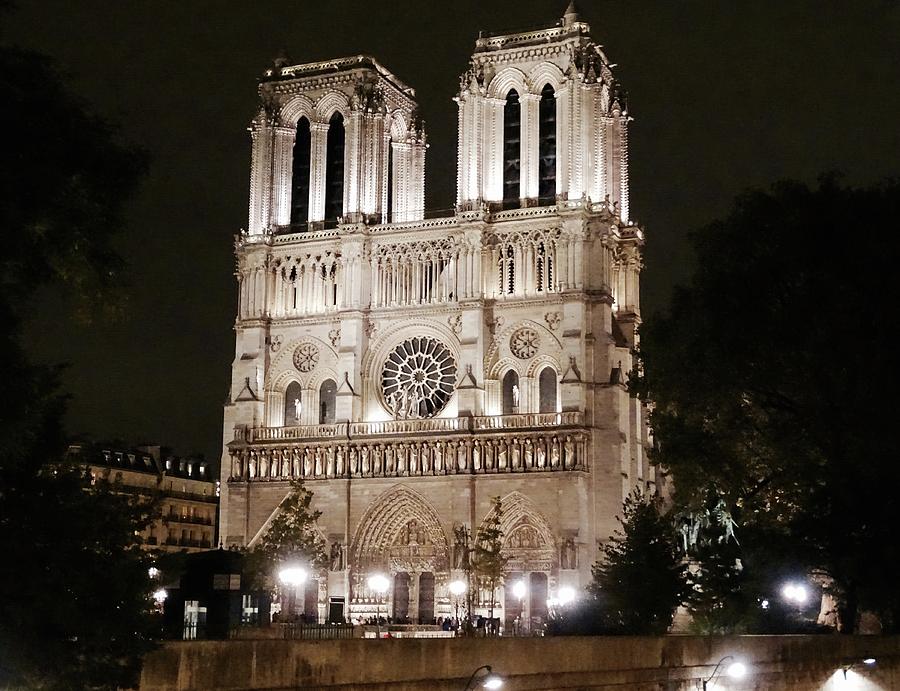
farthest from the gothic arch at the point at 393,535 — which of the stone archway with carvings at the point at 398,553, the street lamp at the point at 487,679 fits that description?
the street lamp at the point at 487,679

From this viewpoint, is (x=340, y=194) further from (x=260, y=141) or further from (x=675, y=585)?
(x=675, y=585)

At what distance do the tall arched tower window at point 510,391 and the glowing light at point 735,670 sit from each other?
2694cm

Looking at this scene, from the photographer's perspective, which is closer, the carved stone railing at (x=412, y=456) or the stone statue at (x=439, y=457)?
the carved stone railing at (x=412, y=456)

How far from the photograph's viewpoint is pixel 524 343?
51.5m

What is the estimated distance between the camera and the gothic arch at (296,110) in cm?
5722

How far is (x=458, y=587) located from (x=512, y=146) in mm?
16172

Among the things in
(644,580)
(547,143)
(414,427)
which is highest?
(547,143)

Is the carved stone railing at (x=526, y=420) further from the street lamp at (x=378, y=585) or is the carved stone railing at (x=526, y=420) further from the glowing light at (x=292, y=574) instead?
the glowing light at (x=292, y=574)

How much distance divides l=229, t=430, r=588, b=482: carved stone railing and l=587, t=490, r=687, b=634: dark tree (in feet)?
33.1

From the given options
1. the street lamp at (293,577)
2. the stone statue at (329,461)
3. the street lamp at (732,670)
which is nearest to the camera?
the street lamp at (732,670)

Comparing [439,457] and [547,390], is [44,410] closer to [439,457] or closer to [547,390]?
[439,457]

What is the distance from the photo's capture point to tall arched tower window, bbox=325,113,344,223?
56.7 metres

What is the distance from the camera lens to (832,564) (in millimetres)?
29859

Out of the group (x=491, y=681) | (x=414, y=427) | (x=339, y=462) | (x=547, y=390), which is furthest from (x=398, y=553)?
(x=491, y=681)
